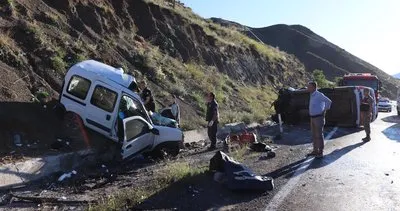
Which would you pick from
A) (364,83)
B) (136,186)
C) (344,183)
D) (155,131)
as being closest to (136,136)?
(155,131)

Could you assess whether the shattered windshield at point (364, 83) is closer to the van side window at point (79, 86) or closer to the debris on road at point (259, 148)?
the debris on road at point (259, 148)

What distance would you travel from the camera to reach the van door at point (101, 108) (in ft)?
39.9

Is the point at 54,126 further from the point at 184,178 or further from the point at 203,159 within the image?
the point at 184,178

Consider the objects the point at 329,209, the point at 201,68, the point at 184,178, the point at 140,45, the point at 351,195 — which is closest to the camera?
the point at 329,209

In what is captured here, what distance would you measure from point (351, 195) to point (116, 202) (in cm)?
361

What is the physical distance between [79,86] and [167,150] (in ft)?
8.96

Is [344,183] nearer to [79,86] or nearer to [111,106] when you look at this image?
[111,106]

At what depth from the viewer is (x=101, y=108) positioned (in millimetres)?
12250

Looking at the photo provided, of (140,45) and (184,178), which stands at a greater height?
(140,45)

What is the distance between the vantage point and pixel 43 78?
15516 millimetres

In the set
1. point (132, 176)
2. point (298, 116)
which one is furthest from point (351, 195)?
point (298, 116)

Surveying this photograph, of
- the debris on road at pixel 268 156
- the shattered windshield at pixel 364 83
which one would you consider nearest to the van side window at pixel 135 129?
the debris on road at pixel 268 156

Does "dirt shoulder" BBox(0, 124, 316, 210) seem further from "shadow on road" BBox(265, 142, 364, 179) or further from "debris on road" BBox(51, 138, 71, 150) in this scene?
"debris on road" BBox(51, 138, 71, 150)

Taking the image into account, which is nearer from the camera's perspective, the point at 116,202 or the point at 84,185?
the point at 116,202
